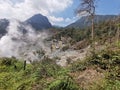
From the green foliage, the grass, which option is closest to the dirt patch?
the grass

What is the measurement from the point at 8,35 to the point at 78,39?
16.6m

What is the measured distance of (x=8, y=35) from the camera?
5697cm

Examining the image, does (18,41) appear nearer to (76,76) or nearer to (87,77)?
(76,76)

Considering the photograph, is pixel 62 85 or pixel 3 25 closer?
pixel 62 85

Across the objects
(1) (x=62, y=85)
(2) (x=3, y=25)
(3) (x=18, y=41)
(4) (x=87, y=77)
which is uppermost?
(2) (x=3, y=25)

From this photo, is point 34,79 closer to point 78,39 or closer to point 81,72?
point 81,72

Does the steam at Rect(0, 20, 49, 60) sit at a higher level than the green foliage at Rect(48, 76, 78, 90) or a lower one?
higher

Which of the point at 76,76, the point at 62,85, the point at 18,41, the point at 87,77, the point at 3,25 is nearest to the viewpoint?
the point at 62,85

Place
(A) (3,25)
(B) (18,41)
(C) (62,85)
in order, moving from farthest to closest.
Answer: (A) (3,25), (B) (18,41), (C) (62,85)

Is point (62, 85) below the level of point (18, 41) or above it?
below

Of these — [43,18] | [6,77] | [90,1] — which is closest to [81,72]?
[6,77]

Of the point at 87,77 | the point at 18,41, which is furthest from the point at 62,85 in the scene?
the point at 18,41

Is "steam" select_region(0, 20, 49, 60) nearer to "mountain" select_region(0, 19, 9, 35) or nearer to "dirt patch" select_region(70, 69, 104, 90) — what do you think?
"mountain" select_region(0, 19, 9, 35)

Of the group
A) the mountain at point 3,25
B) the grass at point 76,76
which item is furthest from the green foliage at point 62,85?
the mountain at point 3,25
